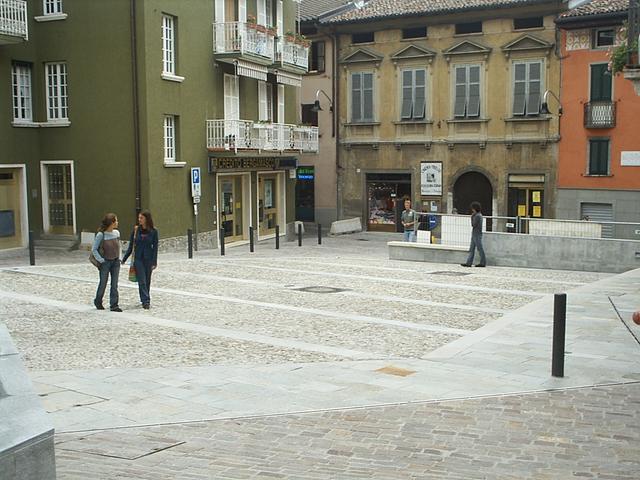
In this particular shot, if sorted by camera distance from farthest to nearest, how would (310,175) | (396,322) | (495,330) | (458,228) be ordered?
(310,175) < (458,228) < (396,322) < (495,330)

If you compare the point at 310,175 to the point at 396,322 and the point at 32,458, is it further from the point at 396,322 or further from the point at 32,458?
the point at 32,458

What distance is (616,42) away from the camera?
30969mm

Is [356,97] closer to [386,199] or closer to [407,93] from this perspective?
[407,93]

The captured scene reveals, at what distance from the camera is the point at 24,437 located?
4.48 m

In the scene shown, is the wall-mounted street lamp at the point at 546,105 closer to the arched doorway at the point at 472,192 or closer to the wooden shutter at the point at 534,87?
the wooden shutter at the point at 534,87

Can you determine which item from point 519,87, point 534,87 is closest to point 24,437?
point 534,87

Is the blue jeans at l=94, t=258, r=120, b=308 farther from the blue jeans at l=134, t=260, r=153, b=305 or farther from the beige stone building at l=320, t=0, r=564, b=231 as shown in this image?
the beige stone building at l=320, t=0, r=564, b=231

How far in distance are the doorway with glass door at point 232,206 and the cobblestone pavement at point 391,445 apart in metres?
22.7

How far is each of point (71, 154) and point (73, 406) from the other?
19.5 metres

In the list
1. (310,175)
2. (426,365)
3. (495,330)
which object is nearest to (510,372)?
(426,365)

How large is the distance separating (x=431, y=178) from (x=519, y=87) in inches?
208

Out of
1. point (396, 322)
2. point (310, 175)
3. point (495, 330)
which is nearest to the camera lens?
point (495, 330)

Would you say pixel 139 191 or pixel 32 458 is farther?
pixel 139 191

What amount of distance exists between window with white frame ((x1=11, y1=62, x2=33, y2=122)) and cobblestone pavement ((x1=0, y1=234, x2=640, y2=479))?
10392 millimetres
